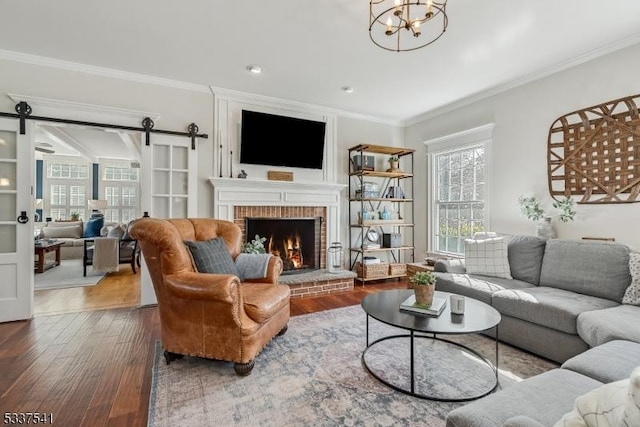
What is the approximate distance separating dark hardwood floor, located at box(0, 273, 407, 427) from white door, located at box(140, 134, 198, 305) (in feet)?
2.13

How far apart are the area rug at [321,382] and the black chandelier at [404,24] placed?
7.44ft

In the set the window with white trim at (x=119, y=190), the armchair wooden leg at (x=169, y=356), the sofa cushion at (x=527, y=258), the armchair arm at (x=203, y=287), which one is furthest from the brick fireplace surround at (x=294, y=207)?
the window with white trim at (x=119, y=190)

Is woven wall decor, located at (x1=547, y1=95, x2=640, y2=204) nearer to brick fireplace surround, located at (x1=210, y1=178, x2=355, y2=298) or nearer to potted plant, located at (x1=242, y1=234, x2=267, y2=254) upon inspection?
brick fireplace surround, located at (x1=210, y1=178, x2=355, y2=298)

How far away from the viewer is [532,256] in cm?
299

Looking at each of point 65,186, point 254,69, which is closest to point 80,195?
point 65,186

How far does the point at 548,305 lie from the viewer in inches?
87.4

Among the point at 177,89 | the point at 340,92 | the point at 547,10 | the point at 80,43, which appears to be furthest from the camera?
the point at 340,92

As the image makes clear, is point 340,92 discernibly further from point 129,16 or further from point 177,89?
point 129,16

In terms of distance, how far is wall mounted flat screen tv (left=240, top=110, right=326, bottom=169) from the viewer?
3.98 m

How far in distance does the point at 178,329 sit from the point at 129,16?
95.6 inches

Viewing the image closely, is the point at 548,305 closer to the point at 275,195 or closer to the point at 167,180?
the point at 275,195

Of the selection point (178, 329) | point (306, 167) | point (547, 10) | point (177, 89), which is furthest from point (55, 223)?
point (547, 10)

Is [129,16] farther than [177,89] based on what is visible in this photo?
No

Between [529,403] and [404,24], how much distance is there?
2.53 meters
